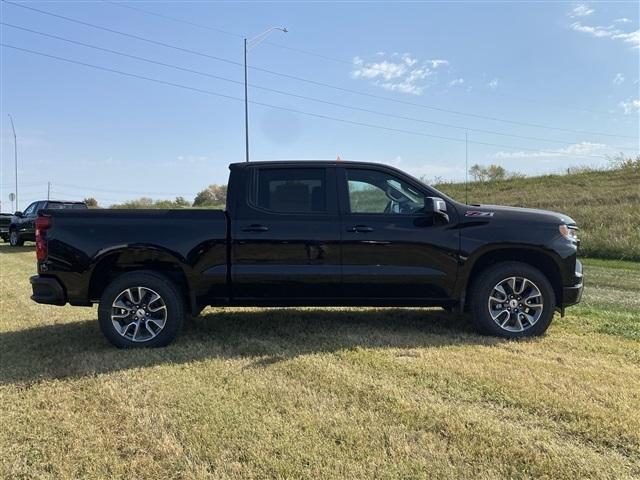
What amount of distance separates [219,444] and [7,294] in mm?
7204

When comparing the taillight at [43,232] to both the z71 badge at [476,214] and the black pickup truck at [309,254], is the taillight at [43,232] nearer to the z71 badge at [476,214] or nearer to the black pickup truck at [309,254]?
the black pickup truck at [309,254]

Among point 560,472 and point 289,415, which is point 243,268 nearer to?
point 289,415

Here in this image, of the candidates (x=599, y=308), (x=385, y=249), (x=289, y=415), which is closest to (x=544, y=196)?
(x=599, y=308)

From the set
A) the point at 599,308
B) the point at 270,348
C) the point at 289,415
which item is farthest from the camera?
the point at 599,308

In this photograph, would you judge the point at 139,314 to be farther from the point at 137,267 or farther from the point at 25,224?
the point at 25,224

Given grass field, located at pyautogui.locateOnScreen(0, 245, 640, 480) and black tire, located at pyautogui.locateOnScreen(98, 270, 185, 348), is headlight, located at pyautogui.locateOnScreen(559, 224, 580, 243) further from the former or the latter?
black tire, located at pyautogui.locateOnScreen(98, 270, 185, 348)

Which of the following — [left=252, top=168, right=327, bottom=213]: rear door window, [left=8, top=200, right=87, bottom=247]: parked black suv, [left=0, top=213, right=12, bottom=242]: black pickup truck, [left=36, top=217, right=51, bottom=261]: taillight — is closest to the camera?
[left=36, top=217, right=51, bottom=261]: taillight

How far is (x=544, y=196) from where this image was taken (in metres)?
29.1

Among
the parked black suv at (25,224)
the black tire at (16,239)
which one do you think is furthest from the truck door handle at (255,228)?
the black tire at (16,239)

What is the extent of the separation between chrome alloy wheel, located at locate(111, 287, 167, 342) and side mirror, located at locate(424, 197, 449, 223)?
283 centimetres

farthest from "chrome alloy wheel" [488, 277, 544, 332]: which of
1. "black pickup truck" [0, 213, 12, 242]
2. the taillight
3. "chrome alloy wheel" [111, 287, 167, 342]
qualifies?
"black pickup truck" [0, 213, 12, 242]

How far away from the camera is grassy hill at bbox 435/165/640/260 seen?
55.4 feet

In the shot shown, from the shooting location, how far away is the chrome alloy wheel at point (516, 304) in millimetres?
5770

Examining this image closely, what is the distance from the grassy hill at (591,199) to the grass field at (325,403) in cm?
1206
